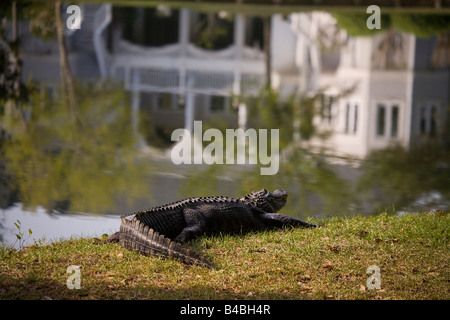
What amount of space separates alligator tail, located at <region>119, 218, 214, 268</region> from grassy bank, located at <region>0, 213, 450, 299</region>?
71mm

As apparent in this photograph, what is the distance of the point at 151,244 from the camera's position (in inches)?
203

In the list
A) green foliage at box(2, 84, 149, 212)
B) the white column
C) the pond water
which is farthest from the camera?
the white column

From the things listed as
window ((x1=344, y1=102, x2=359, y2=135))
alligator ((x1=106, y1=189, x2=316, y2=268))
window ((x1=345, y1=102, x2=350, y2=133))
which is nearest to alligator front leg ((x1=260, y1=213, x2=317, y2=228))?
alligator ((x1=106, y1=189, x2=316, y2=268))

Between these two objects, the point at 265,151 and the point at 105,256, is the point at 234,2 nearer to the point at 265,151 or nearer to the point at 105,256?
the point at 265,151

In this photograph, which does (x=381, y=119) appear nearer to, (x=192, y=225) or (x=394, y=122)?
(x=394, y=122)

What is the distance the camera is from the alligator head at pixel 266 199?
21.0 feet

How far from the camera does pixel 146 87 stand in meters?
21.9

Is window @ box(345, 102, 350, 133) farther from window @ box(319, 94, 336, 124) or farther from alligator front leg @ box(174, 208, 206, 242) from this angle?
alligator front leg @ box(174, 208, 206, 242)

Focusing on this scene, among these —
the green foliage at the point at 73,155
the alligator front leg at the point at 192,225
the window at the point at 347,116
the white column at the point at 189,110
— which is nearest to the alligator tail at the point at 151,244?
the alligator front leg at the point at 192,225

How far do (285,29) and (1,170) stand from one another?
51.8ft

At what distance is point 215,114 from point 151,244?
1169cm

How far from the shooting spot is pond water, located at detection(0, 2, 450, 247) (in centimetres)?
874

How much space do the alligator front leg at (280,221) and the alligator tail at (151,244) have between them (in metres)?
1.06

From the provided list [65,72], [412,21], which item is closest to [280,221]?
[65,72]
